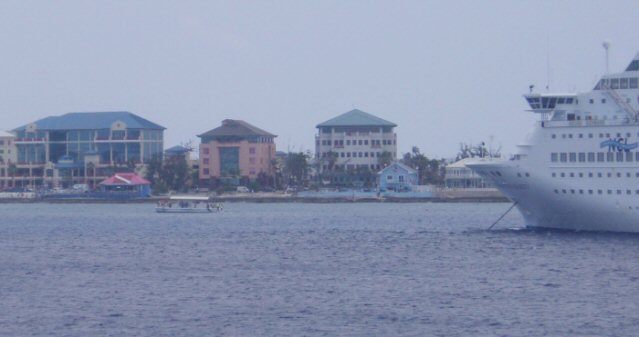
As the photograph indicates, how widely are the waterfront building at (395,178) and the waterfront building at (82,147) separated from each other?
27846 mm

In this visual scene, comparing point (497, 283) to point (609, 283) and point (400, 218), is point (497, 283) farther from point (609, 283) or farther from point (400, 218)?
point (400, 218)

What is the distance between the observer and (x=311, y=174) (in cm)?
17800

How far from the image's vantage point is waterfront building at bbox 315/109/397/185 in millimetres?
169875

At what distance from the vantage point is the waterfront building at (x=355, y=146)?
170 m

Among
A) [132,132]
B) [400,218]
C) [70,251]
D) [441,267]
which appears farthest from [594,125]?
[132,132]

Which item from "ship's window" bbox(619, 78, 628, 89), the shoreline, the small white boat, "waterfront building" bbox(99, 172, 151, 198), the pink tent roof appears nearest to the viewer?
"ship's window" bbox(619, 78, 628, 89)

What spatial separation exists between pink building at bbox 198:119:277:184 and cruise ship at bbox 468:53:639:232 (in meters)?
99.9

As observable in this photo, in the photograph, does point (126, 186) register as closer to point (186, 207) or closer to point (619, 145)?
point (186, 207)

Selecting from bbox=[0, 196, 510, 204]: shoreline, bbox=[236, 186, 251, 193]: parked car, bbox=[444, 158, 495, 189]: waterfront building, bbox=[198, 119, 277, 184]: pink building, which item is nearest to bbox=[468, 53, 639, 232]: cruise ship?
bbox=[0, 196, 510, 204]: shoreline

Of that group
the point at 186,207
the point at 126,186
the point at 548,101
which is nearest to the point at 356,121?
the point at 126,186

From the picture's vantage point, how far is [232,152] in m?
167

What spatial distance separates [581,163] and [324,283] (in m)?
20.2

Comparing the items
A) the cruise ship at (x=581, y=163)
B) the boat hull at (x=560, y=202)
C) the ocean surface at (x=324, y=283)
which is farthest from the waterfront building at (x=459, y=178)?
the cruise ship at (x=581, y=163)

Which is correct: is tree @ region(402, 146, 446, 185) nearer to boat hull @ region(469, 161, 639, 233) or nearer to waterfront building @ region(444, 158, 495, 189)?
waterfront building @ region(444, 158, 495, 189)
